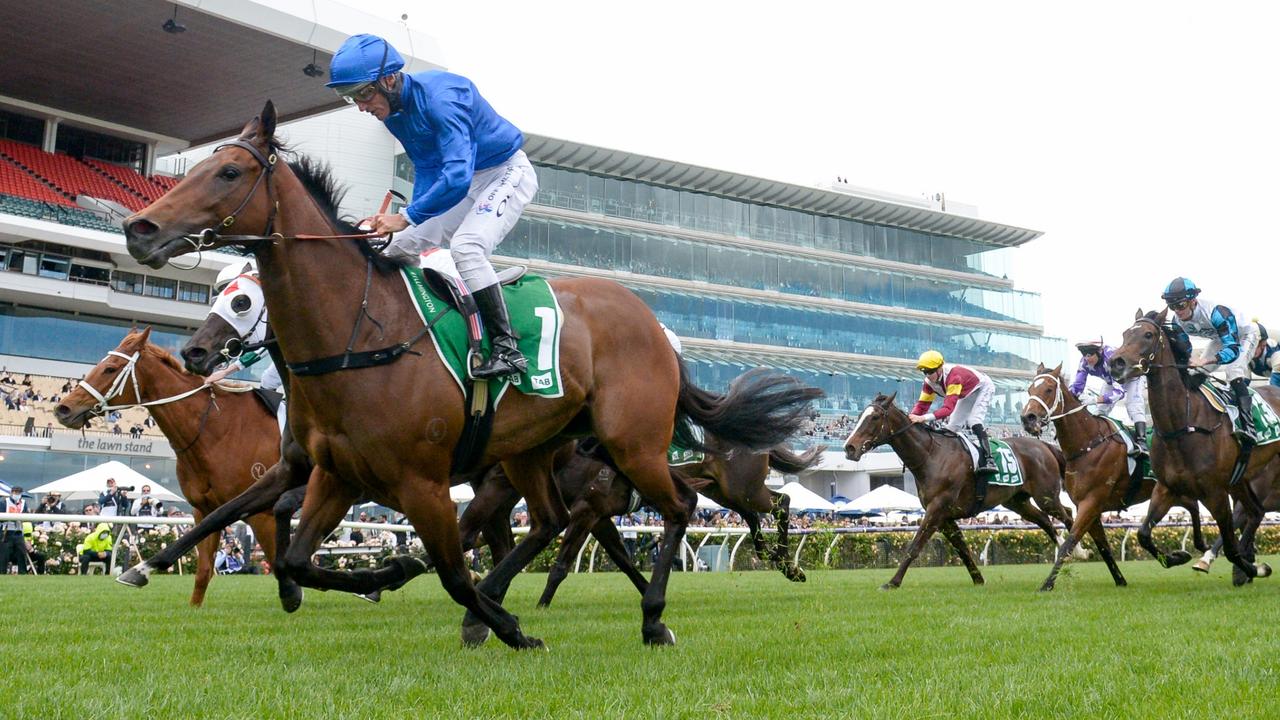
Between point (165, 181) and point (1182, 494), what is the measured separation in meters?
37.1

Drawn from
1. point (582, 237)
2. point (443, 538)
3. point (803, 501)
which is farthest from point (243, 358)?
point (582, 237)

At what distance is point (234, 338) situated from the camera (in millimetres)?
6453

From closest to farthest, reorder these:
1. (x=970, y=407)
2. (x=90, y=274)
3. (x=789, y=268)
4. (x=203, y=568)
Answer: (x=203, y=568), (x=970, y=407), (x=90, y=274), (x=789, y=268)

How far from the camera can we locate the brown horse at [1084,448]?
1107 centimetres

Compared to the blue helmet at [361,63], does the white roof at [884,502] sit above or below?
below

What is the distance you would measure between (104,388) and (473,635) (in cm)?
447

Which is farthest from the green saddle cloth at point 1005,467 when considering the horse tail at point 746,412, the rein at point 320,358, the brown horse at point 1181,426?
the rein at point 320,358

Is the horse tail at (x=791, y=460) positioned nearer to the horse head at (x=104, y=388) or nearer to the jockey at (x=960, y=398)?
the jockey at (x=960, y=398)

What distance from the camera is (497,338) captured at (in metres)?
4.94

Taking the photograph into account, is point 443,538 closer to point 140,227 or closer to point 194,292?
point 140,227

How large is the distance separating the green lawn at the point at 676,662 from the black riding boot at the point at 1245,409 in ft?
5.23

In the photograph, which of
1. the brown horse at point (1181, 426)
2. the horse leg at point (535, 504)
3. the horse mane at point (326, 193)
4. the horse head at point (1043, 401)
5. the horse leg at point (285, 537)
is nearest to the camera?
the horse mane at point (326, 193)

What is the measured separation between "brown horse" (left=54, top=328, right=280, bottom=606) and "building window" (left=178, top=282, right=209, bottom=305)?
2971 cm

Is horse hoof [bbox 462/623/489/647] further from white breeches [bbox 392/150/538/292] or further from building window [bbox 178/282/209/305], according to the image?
building window [bbox 178/282/209/305]
